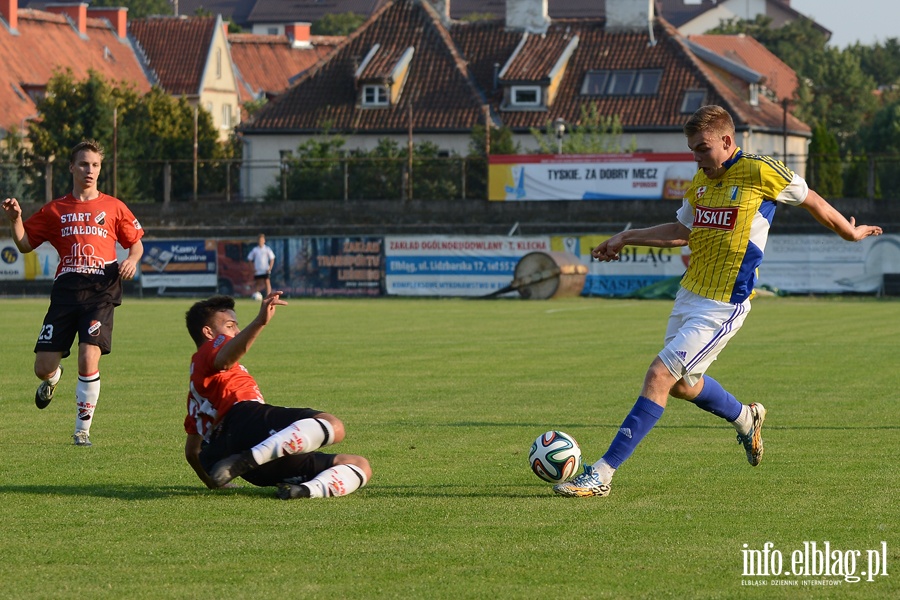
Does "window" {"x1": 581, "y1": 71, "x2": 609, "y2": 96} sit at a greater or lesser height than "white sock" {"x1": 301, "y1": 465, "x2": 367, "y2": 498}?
greater

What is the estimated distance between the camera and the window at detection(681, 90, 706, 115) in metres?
56.1

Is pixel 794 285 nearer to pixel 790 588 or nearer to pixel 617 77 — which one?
pixel 617 77

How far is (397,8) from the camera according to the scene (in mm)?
60469

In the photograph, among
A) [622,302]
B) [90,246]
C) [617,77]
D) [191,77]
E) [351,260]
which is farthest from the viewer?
[191,77]

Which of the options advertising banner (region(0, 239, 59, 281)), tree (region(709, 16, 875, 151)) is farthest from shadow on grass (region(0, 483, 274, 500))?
tree (region(709, 16, 875, 151))

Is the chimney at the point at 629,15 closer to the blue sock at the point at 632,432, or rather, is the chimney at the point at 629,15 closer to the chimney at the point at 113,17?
the chimney at the point at 113,17

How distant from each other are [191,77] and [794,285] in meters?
48.4

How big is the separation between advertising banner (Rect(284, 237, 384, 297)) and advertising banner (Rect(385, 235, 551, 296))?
41cm

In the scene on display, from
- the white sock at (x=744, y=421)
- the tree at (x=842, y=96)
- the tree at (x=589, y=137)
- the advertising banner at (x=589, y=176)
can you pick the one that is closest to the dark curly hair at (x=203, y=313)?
the white sock at (x=744, y=421)

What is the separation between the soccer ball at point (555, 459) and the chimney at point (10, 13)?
6681 centimetres

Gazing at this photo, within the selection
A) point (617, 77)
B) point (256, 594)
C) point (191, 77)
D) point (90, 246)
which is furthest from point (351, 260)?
point (191, 77)

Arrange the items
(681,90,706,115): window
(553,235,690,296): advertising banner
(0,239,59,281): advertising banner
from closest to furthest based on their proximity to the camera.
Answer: (553,235,690,296): advertising banner, (0,239,59,281): advertising banner, (681,90,706,115): window

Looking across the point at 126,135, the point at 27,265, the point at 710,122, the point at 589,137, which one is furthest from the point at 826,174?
the point at 710,122

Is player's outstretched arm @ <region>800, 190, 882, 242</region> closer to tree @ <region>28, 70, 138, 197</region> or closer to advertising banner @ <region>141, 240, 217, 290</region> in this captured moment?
advertising banner @ <region>141, 240, 217, 290</region>
